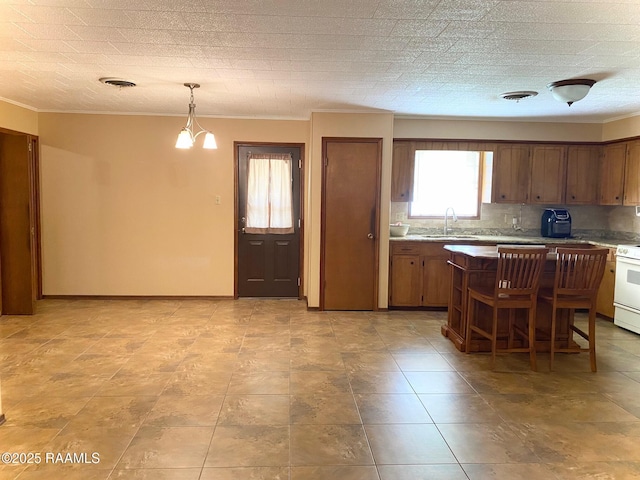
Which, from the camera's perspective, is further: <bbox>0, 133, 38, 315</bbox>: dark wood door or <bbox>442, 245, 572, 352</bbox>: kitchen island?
<bbox>0, 133, 38, 315</bbox>: dark wood door

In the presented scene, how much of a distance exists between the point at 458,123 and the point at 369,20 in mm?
3363

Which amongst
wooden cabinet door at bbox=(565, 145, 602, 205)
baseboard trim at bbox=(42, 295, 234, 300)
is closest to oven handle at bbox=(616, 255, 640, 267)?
wooden cabinet door at bbox=(565, 145, 602, 205)

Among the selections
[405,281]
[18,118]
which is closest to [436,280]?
[405,281]

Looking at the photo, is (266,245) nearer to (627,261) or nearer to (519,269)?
(519,269)

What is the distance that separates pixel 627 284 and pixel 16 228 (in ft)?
21.9

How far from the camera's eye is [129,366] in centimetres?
355

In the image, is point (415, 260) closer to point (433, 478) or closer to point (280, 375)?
point (280, 375)

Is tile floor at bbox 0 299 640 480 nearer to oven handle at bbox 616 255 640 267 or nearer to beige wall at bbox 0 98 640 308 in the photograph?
oven handle at bbox 616 255 640 267

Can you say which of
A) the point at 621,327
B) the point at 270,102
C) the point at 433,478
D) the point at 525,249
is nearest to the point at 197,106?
the point at 270,102

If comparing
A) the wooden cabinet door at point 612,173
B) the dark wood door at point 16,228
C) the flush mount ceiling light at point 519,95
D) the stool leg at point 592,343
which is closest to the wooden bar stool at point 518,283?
the stool leg at point 592,343

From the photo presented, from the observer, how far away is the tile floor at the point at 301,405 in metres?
2.28

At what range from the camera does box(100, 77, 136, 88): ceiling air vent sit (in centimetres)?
396

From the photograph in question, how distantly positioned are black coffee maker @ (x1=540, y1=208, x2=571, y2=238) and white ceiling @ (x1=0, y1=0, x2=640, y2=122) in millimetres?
1396

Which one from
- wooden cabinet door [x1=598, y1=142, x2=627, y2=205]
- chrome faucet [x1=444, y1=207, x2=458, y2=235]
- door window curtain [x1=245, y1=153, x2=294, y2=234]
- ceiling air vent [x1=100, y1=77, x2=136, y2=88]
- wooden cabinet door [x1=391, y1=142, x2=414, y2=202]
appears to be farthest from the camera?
chrome faucet [x1=444, y1=207, x2=458, y2=235]
